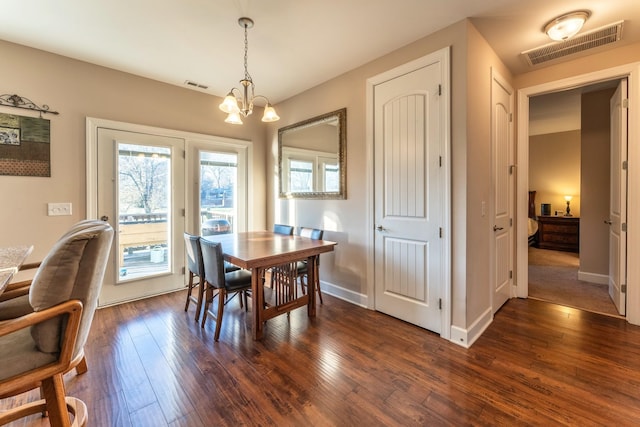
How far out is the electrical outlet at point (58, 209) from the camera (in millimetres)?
2770

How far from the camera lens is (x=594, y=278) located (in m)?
3.67

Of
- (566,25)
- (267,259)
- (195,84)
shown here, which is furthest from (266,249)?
(566,25)

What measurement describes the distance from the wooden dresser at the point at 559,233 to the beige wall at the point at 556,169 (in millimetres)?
528

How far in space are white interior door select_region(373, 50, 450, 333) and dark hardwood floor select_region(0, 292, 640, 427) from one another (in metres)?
0.30

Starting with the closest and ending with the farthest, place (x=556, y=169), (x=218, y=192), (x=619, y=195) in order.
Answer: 1. (x=619, y=195)
2. (x=218, y=192)
3. (x=556, y=169)

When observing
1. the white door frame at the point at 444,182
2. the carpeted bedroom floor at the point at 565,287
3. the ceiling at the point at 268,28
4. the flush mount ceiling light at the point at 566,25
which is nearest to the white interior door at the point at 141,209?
the ceiling at the point at 268,28

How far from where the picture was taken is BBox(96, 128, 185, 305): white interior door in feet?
10.2

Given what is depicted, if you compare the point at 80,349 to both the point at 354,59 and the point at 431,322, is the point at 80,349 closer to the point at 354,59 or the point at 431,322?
the point at 431,322

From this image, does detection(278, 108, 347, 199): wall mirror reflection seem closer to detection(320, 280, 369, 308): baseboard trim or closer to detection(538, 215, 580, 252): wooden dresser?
detection(320, 280, 369, 308): baseboard trim

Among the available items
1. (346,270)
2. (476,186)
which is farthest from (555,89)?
(346,270)

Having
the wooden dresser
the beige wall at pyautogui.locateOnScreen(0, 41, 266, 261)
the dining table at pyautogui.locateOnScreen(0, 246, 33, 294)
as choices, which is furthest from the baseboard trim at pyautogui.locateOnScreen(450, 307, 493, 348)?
the wooden dresser

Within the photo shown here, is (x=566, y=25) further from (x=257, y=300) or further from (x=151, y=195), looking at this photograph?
(x=151, y=195)

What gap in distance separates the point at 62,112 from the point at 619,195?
560cm

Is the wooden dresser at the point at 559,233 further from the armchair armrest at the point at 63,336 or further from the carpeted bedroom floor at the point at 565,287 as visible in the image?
the armchair armrest at the point at 63,336
